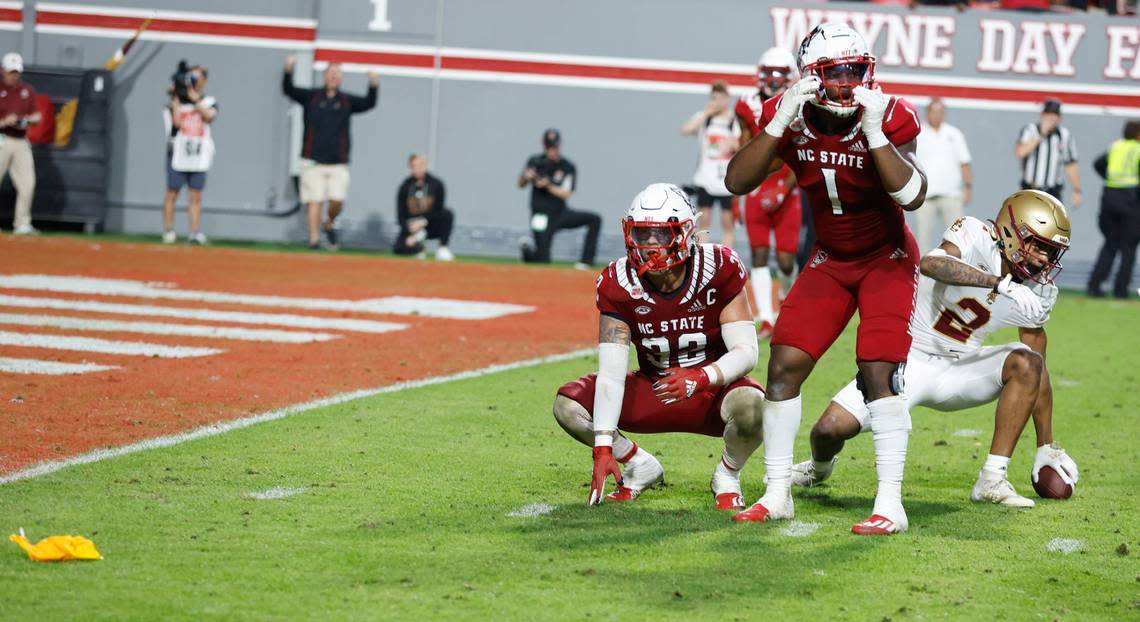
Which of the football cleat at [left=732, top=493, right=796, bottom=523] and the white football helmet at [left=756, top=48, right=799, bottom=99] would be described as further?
the white football helmet at [left=756, top=48, right=799, bottom=99]

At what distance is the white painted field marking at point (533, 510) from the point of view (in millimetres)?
5902

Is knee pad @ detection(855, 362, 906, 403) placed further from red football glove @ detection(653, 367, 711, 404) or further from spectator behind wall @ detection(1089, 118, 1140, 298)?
spectator behind wall @ detection(1089, 118, 1140, 298)

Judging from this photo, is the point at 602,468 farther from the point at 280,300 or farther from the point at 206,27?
the point at 206,27

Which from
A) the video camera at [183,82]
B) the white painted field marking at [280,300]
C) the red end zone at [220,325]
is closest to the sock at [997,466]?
the red end zone at [220,325]

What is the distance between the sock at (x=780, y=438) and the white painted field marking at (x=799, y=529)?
0.14 meters

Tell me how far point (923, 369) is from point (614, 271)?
4.88ft

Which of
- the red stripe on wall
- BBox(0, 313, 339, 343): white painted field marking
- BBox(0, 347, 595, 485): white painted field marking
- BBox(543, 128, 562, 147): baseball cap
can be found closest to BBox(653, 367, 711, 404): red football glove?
BBox(0, 347, 595, 485): white painted field marking

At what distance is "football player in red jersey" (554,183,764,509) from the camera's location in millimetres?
5891

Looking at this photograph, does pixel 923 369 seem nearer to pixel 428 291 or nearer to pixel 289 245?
pixel 428 291

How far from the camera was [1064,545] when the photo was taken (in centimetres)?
567

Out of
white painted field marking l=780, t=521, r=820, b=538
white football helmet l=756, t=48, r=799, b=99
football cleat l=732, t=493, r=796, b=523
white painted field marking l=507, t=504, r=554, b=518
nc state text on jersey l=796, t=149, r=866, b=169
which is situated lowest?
white painted field marking l=507, t=504, r=554, b=518

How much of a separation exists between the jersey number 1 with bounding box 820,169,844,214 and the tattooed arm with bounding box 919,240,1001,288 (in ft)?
1.96

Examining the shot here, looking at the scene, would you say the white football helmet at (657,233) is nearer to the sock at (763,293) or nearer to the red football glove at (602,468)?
the red football glove at (602,468)

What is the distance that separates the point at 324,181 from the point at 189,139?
67.3 inches
